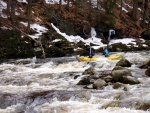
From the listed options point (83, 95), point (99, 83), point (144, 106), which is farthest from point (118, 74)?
point (144, 106)

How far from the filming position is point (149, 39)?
1283 inches

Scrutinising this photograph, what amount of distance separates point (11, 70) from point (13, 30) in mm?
8573

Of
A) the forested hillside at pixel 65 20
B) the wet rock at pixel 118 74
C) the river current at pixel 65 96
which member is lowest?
the river current at pixel 65 96

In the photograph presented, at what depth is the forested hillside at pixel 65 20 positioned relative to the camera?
88.1 ft

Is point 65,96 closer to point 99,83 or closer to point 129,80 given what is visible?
point 99,83

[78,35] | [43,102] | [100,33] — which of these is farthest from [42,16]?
[43,102]

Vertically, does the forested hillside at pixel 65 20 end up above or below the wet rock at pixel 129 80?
above

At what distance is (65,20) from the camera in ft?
107

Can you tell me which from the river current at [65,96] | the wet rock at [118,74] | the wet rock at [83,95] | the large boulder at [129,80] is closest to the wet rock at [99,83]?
the river current at [65,96]

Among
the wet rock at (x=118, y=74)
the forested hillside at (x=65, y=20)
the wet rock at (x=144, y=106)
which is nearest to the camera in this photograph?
the wet rock at (x=144, y=106)

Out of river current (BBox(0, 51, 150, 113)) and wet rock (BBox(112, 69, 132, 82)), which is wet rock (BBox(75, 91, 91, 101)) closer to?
river current (BBox(0, 51, 150, 113))

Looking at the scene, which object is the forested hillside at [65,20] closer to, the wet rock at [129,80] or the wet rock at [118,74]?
the wet rock at [118,74]

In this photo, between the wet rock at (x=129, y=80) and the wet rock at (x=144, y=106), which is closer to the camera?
the wet rock at (x=144, y=106)

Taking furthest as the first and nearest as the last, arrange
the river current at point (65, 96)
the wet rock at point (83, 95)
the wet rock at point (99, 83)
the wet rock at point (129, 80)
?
the wet rock at point (129, 80), the wet rock at point (99, 83), the wet rock at point (83, 95), the river current at point (65, 96)
